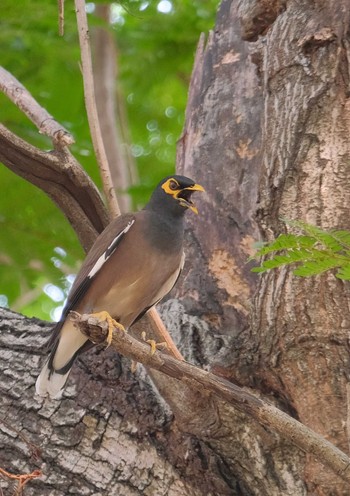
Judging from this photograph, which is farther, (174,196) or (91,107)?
(174,196)

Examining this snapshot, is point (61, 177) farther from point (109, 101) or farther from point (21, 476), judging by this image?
point (109, 101)

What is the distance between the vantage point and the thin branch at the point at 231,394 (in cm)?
369

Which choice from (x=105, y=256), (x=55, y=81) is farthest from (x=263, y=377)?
(x=55, y=81)

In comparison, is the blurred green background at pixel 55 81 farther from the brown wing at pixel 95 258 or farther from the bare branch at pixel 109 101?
the brown wing at pixel 95 258

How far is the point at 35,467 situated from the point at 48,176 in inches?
56.4

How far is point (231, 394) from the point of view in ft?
12.4

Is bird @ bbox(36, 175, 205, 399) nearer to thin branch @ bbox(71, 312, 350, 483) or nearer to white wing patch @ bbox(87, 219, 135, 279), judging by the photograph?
white wing patch @ bbox(87, 219, 135, 279)

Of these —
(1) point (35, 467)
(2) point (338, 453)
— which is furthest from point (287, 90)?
(1) point (35, 467)

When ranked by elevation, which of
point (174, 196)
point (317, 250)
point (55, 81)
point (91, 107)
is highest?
point (55, 81)

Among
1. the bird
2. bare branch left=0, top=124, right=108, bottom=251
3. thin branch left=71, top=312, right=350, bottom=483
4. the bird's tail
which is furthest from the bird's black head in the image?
thin branch left=71, top=312, right=350, bottom=483

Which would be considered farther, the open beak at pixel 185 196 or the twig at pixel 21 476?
Answer: the open beak at pixel 185 196

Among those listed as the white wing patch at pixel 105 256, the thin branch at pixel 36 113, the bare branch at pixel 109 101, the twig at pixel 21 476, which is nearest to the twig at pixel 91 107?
the thin branch at pixel 36 113

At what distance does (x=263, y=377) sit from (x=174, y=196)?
1499 millimetres

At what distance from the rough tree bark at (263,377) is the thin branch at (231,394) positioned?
1.56 ft
